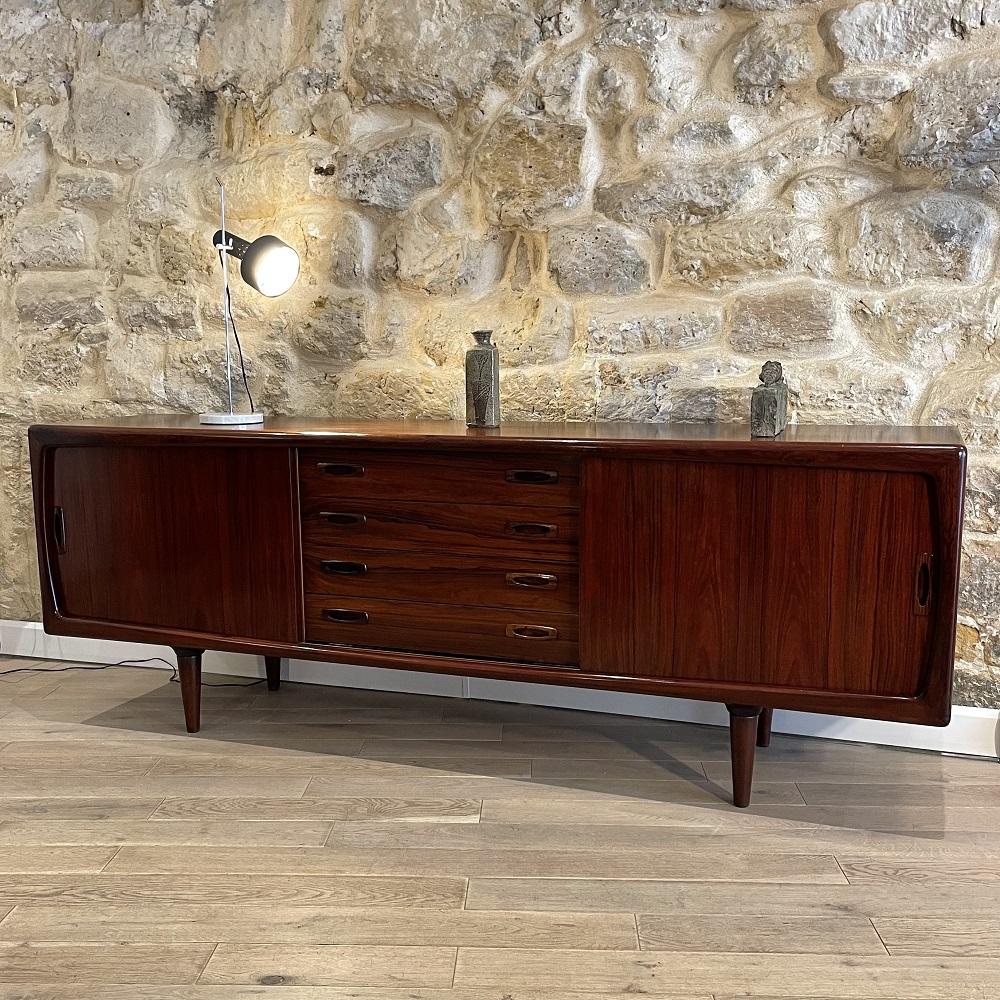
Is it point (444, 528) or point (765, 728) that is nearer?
point (444, 528)

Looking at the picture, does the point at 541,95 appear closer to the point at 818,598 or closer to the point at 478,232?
the point at 478,232

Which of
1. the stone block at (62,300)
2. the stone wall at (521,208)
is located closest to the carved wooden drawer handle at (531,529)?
the stone wall at (521,208)

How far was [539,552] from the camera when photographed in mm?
1999

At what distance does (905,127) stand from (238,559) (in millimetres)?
1794

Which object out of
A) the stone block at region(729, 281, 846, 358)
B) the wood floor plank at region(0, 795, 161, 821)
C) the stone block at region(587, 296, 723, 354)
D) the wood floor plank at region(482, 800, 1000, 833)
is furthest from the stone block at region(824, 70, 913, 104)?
the wood floor plank at region(0, 795, 161, 821)

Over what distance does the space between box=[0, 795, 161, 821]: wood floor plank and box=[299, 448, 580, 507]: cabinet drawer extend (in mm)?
739

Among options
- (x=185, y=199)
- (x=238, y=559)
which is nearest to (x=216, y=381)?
(x=185, y=199)

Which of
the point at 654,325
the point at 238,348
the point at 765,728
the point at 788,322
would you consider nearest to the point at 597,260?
the point at 654,325

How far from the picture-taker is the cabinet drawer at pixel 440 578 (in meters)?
2.00

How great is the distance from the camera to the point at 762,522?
1827 millimetres

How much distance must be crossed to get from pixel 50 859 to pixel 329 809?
1.72 feet

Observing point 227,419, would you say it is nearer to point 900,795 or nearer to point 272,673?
point 272,673

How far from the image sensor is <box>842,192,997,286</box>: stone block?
82.9 inches

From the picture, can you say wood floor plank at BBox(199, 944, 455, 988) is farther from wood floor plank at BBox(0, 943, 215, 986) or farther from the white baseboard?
the white baseboard
